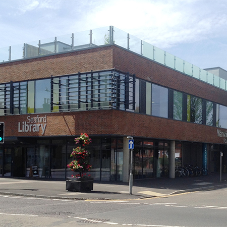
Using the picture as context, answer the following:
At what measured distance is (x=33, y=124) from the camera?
2873cm

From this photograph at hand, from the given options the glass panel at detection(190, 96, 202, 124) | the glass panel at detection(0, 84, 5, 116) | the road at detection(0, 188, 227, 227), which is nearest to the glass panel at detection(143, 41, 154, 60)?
the glass panel at detection(190, 96, 202, 124)

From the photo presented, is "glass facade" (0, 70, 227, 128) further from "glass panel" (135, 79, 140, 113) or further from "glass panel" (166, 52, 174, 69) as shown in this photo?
"glass panel" (166, 52, 174, 69)

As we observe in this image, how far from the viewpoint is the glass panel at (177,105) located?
32.4 metres

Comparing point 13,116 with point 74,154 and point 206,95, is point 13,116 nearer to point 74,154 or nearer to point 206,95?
point 74,154

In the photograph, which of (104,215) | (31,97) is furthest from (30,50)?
(104,215)

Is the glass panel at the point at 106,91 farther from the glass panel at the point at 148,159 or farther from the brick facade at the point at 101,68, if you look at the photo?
the glass panel at the point at 148,159

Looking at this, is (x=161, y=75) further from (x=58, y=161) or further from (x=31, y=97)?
(x=58, y=161)

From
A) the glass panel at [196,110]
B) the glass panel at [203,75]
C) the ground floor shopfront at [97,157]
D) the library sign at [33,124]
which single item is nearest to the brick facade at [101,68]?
the library sign at [33,124]

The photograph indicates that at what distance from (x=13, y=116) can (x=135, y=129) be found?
369 inches

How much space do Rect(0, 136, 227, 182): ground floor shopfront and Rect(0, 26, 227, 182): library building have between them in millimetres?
66

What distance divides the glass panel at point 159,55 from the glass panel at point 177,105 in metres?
3.33

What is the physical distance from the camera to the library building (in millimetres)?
25781

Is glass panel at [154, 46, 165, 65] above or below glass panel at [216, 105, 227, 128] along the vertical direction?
above

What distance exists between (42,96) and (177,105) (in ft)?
36.4
